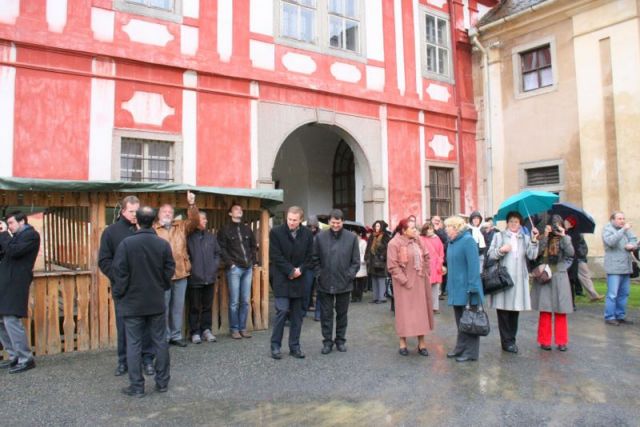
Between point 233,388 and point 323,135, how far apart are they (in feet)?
36.7

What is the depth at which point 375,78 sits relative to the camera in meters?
12.3

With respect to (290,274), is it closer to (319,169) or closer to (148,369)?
(148,369)

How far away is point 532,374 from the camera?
16.2 ft

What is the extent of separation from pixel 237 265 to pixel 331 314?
4.91 ft

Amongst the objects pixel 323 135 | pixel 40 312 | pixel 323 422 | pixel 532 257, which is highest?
pixel 323 135

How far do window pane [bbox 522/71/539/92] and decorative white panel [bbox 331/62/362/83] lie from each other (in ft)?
15.6

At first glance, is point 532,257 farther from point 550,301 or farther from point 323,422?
point 323,422

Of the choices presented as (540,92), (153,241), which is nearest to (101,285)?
(153,241)

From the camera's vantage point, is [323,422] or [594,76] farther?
[594,76]

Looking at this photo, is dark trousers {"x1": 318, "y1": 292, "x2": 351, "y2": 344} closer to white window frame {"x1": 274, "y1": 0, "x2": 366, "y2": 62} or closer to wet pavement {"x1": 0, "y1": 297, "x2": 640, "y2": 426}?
wet pavement {"x1": 0, "y1": 297, "x2": 640, "y2": 426}

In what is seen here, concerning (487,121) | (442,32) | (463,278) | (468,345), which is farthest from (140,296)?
(442,32)

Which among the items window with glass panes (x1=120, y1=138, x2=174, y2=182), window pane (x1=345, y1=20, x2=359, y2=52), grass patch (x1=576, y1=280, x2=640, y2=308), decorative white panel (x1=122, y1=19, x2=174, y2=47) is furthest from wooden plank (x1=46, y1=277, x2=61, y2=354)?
window pane (x1=345, y1=20, x2=359, y2=52)

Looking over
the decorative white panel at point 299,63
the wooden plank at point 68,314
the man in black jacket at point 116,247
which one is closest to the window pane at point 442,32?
the decorative white panel at point 299,63

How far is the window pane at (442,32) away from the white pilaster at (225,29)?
20.4 feet
